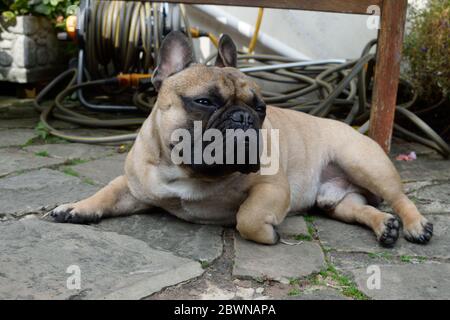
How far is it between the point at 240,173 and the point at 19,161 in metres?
1.39

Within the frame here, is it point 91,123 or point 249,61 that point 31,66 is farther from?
point 249,61

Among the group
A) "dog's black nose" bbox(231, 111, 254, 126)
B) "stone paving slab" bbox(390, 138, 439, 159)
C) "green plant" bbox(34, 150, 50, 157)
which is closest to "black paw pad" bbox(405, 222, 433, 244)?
"dog's black nose" bbox(231, 111, 254, 126)

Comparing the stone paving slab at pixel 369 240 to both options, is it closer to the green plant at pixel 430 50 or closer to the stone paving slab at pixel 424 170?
the stone paving slab at pixel 424 170

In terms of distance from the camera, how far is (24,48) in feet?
15.3

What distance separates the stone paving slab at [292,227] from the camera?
215 centimetres

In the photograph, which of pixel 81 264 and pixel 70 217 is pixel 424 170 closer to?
pixel 70 217

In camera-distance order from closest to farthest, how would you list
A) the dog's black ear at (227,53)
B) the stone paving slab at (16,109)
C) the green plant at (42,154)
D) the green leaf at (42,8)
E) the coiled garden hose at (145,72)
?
the dog's black ear at (227,53) < the green plant at (42,154) < the coiled garden hose at (145,72) < the stone paving slab at (16,109) < the green leaf at (42,8)

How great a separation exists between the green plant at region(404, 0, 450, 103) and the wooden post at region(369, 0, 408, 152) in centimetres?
66

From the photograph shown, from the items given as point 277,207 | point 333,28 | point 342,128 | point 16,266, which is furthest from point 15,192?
point 333,28

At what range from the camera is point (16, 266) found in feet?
5.52

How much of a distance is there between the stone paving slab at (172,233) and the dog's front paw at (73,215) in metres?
0.04

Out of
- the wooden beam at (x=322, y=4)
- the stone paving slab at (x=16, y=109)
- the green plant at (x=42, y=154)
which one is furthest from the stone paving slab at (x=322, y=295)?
the stone paving slab at (x=16, y=109)
